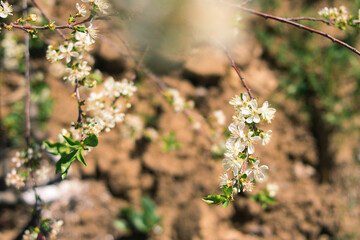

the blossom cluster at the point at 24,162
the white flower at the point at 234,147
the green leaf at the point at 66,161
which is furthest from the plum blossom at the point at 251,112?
the blossom cluster at the point at 24,162

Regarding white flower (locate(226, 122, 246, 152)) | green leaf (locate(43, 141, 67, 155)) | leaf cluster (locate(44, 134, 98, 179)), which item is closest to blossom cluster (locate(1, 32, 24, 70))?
green leaf (locate(43, 141, 67, 155))

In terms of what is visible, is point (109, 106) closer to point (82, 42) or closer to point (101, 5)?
point (82, 42)

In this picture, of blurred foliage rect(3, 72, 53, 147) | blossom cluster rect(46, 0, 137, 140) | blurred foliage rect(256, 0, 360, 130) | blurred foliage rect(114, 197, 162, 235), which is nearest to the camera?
blossom cluster rect(46, 0, 137, 140)

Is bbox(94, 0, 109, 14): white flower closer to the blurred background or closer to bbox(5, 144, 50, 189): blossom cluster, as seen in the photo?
bbox(5, 144, 50, 189): blossom cluster

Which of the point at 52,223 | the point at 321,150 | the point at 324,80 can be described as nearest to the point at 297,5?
the point at 324,80

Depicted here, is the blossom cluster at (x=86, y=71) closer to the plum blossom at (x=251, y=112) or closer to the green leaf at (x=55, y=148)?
the green leaf at (x=55, y=148)

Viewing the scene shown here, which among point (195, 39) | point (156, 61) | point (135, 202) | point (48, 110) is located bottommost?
point (135, 202)

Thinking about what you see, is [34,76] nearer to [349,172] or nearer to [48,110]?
[48,110]
